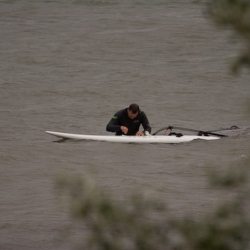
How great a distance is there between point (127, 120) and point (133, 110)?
46 cm

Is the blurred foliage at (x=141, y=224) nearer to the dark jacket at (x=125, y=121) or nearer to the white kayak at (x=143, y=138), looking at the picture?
the dark jacket at (x=125, y=121)

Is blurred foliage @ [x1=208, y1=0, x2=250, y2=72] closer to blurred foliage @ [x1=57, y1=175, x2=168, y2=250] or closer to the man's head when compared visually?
blurred foliage @ [x1=57, y1=175, x2=168, y2=250]

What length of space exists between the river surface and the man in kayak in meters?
0.39

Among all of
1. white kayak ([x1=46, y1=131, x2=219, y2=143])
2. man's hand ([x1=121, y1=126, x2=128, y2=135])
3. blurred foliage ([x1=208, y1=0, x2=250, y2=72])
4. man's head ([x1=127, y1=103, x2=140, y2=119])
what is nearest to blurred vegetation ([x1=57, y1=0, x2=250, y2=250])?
blurred foliage ([x1=208, y1=0, x2=250, y2=72])

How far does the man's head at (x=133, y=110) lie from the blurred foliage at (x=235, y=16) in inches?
389

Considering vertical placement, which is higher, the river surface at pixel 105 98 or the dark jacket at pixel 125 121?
the dark jacket at pixel 125 121

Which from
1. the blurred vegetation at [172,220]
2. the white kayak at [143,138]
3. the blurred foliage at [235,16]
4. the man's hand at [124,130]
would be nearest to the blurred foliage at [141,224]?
the blurred vegetation at [172,220]

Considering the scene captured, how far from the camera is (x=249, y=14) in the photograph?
3184 millimetres

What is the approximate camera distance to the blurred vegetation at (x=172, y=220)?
326 centimetres

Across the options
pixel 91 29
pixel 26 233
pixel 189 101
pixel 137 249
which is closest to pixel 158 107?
pixel 189 101

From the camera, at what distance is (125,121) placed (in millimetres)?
13617

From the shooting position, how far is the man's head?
43.2 feet

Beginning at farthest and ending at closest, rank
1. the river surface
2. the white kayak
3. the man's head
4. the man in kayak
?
the white kayak < the man in kayak < the man's head < the river surface

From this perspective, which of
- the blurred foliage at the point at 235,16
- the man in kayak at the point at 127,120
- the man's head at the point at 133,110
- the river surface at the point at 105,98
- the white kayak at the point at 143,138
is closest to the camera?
the blurred foliage at the point at 235,16
